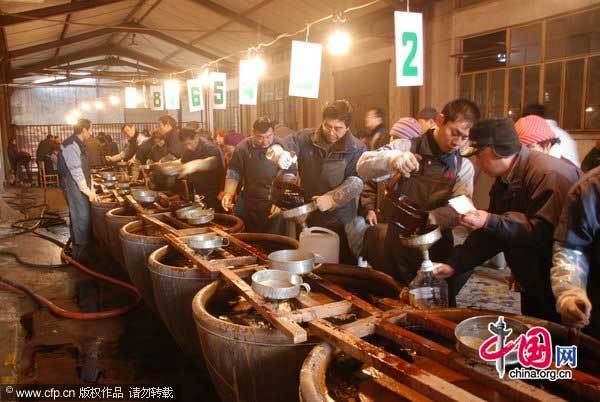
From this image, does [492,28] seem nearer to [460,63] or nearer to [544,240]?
[460,63]

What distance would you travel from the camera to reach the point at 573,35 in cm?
712

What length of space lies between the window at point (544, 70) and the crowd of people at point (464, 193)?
2139 millimetres

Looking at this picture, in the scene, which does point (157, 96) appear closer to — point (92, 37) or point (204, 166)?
point (92, 37)

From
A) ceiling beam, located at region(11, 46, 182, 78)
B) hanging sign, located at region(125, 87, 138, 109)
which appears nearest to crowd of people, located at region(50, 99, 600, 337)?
hanging sign, located at region(125, 87, 138, 109)

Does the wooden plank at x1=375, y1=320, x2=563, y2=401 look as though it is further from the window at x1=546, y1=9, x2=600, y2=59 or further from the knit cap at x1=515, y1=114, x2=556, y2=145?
the window at x1=546, y1=9, x2=600, y2=59

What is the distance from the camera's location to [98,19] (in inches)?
585

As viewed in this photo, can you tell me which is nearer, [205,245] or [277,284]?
[277,284]

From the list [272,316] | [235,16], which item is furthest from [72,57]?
[272,316]

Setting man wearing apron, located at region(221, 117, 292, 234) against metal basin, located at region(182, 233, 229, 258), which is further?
man wearing apron, located at region(221, 117, 292, 234)

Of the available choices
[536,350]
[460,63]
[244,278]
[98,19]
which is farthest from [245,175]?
[98,19]

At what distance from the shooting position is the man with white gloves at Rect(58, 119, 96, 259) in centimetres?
767

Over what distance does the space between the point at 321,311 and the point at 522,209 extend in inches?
52.6

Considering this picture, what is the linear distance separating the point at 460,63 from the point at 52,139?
1768cm

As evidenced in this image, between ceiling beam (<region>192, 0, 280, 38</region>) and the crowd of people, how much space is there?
28.1 ft
